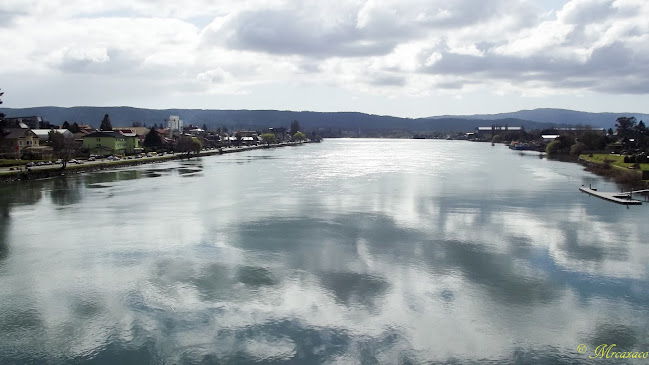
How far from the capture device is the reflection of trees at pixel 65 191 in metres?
22.7

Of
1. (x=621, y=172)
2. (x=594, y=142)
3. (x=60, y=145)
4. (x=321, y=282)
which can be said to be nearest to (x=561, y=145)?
(x=594, y=142)

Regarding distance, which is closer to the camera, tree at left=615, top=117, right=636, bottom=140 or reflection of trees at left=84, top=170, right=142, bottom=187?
reflection of trees at left=84, top=170, right=142, bottom=187

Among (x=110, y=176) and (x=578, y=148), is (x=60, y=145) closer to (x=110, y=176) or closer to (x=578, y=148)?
(x=110, y=176)

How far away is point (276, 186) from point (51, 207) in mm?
11494

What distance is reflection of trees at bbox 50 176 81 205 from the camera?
22711 millimetres

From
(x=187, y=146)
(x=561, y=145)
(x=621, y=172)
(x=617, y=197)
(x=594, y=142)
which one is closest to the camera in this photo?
(x=617, y=197)

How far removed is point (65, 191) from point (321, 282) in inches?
794

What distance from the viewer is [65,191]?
2564 cm

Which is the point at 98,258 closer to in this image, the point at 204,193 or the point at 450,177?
the point at 204,193

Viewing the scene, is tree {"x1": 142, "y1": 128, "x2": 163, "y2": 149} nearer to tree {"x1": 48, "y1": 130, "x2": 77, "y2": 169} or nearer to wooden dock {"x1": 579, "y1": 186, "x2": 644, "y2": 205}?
tree {"x1": 48, "y1": 130, "x2": 77, "y2": 169}

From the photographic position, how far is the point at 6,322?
883 cm

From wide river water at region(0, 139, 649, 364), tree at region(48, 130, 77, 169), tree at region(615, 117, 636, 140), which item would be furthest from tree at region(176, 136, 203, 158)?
tree at region(615, 117, 636, 140)

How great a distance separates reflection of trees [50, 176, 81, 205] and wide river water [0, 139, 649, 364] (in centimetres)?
134

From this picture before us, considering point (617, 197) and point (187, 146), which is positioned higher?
point (187, 146)
